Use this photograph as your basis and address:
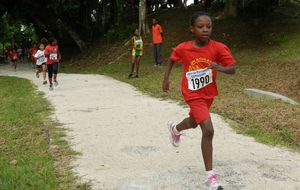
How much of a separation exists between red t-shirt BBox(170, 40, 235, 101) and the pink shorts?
0.04 meters

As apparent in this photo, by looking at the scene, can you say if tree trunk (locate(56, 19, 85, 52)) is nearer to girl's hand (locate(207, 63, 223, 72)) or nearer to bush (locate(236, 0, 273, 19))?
bush (locate(236, 0, 273, 19))

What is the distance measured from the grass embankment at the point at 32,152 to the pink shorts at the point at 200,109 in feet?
4.21

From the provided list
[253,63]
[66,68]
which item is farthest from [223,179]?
[66,68]

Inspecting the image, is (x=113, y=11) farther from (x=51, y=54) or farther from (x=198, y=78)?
(x=198, y=78)

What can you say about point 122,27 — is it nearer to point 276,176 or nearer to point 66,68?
point 66,68

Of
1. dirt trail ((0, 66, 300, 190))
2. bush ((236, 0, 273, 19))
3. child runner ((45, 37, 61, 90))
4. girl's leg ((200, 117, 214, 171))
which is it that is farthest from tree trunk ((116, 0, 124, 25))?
girl's leg ((200, 117, 214, 171))

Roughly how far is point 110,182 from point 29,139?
2.40 metres

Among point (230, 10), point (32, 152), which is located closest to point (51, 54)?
point (32, 152)

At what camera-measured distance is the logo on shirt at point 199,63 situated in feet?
16.5

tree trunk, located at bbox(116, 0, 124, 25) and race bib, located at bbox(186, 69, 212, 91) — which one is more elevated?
tree trunk, located at bbox(116, 0, 124, 25)

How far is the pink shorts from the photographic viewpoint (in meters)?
4.93

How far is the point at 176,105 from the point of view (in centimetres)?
1020

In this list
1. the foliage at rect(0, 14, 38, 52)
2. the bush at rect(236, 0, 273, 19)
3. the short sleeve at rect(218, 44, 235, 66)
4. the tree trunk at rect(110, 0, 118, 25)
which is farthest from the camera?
the foliage at rect(0, 14, 38, 52)

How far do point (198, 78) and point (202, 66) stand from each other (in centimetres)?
13
